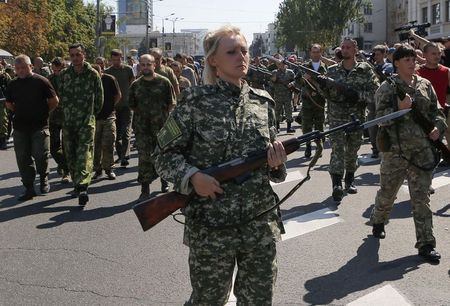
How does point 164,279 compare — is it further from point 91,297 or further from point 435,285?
point 435,285

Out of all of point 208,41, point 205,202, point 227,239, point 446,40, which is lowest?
point 227,239

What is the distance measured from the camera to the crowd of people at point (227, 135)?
293 centimetres

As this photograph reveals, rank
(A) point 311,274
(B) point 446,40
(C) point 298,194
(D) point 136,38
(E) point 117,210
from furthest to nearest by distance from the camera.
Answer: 1. (D) point 136,38
2. (B) point 446,40
3. (C) point 298,194
4. (E) point 117,210
5. (A) point 311,274

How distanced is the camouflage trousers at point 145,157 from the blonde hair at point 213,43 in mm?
4981

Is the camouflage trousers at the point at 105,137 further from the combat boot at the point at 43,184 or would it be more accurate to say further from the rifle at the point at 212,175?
the rifle at the point at 212,175

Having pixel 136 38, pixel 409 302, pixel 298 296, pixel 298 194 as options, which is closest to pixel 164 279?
pixel 298 296

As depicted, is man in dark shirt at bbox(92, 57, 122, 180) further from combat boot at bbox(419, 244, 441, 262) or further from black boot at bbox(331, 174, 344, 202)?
combat boot at bbox(419, 244, 441, 262)

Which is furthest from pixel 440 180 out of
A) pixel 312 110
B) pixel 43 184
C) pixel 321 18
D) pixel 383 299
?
pixel 321 18

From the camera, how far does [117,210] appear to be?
7.47 m

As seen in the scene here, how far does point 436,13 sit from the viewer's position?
6028 centimetres

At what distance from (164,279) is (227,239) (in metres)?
2.11

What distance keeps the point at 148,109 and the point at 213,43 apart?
208 inches

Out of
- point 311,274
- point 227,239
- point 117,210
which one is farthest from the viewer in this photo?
point 117,210

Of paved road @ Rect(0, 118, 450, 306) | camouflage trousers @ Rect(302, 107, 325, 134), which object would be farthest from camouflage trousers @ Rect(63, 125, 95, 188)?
camouflage trousers @ Rect(302, 107, 325, 134)
